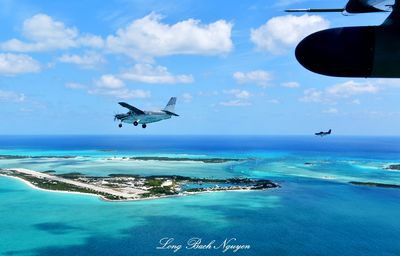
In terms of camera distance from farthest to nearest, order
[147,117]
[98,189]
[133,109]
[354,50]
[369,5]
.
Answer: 1. [98,189]
2. [133,109]
3. [147,117]
4. [354,50]
5. [369,5]

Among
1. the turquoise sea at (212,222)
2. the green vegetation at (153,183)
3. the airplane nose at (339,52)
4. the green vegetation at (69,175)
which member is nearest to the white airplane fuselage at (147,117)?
the turquoise sea at (212,222)

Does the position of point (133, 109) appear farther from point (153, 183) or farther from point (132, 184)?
point (132, 184)

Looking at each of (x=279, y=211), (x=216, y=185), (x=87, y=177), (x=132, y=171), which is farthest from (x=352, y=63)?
(x=132, y=171)

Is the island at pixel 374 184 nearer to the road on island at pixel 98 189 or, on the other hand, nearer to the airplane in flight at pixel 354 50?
the road on island at pixel 98 189

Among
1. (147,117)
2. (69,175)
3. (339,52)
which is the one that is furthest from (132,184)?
(339,52)

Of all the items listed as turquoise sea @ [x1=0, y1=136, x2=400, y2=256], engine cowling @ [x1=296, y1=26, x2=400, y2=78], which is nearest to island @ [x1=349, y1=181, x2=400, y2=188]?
turquoise sea @ [x1=0, y1=136, x2=400, y2=256]

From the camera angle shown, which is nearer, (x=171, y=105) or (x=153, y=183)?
(x=171, y=105)
